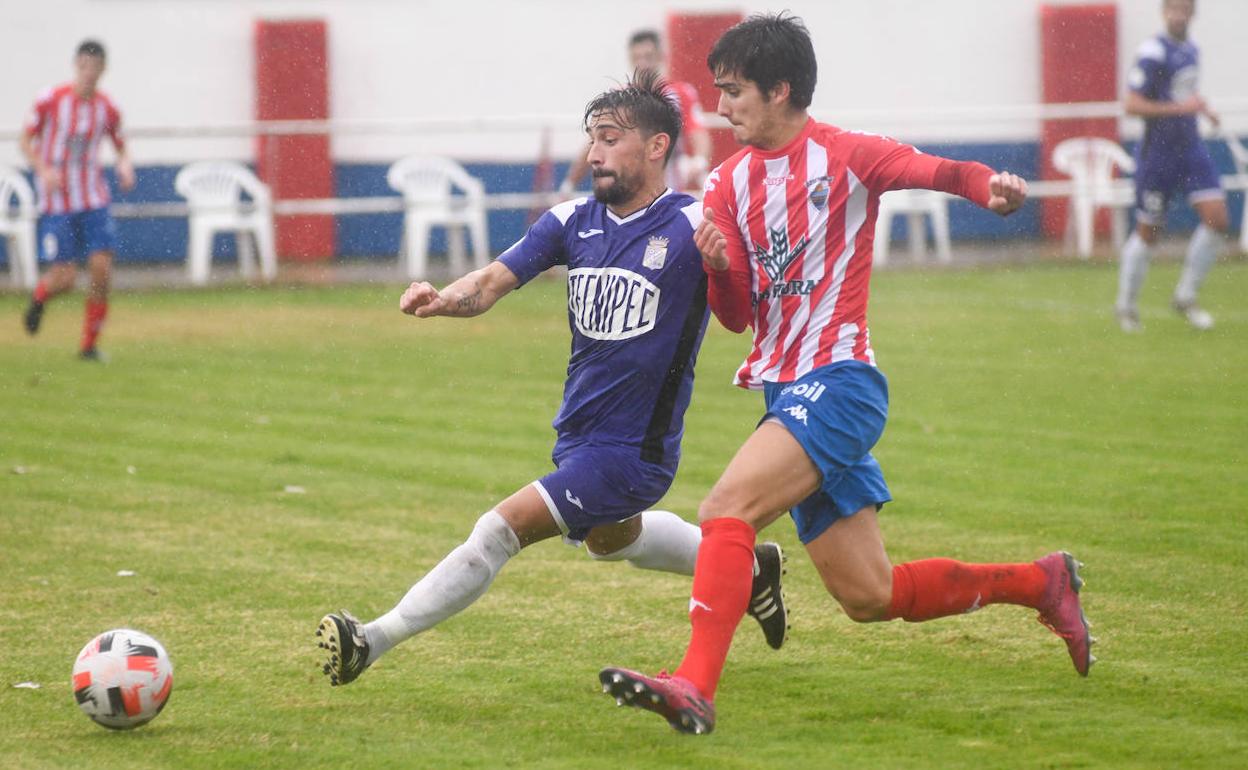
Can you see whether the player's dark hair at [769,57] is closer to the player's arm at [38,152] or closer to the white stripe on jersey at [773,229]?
the white stripe on jersey at [773,229]

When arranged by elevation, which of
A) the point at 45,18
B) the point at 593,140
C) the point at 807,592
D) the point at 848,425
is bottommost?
the point at 807,592

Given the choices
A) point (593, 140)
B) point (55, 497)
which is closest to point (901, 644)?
point (593, 140)

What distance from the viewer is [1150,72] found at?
13.7 meters

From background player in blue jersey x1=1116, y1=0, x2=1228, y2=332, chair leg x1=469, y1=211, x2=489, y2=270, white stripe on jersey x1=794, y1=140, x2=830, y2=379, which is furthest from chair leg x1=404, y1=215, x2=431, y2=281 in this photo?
white stripe on jersey x1=794, y1=140, x2=830, y2=379

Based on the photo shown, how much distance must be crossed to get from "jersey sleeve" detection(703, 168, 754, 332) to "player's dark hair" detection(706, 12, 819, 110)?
32 centimetres

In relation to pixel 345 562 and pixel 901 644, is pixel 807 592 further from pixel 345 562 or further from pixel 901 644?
pixel 345 562

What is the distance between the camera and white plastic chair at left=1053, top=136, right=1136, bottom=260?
2014 cm

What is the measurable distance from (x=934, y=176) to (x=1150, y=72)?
9.76 m

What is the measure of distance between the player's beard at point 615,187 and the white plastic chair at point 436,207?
14.1 meters

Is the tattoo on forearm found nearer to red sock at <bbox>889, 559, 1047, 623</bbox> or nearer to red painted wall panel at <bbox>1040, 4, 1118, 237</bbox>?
red sock at <bbox>889, 559, 1047, 623</bbox>

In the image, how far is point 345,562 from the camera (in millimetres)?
6934

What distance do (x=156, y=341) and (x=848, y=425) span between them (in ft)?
35.3

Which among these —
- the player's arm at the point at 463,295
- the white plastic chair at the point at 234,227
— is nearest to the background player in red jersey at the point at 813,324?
the player's arm at the point at 463,295

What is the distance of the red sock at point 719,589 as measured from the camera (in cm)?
448
